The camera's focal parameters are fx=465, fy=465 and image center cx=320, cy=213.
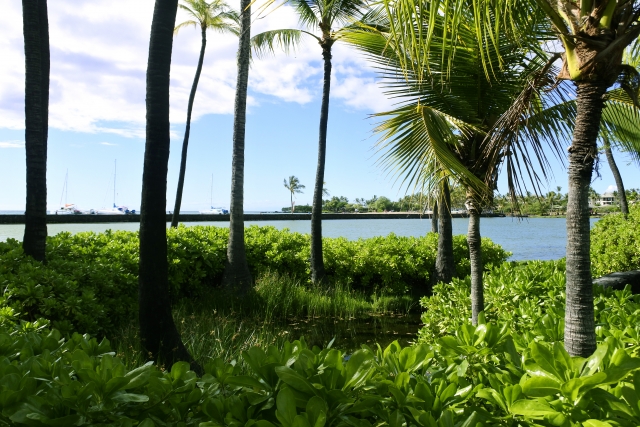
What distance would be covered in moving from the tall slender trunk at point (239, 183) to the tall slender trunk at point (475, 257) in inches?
193

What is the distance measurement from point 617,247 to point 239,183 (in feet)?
26.7

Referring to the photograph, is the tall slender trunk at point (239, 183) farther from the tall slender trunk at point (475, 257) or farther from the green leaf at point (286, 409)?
the green leaf at point (286, 409)

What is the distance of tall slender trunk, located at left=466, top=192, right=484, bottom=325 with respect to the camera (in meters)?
4.98

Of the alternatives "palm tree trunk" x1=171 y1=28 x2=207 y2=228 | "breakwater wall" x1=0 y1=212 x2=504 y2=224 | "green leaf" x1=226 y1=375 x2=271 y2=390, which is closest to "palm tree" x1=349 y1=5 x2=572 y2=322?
"green leaf" x1=226 y1=375 x2=271 y2=390

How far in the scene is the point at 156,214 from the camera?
13.4 feet

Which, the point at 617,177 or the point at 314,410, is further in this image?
the point at 617,177

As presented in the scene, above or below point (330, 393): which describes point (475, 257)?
above

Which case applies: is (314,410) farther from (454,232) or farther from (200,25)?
(454,232)

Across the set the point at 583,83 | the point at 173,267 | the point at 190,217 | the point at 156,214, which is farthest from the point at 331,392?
the point at 190,217

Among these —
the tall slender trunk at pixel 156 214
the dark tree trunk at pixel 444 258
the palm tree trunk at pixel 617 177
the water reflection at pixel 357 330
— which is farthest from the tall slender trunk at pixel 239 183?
the palm tree trunk at pixel 617 177

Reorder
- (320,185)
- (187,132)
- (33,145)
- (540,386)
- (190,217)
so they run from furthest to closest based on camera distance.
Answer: (190,217)
(187,132)
(320,185)
(33,145)
(540,386)

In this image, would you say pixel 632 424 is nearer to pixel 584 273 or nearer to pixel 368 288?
pixel 584 273

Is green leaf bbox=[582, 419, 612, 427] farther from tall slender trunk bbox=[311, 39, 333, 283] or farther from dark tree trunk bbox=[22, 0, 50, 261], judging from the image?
tall slender trunk bbox=[311, 39, 333, 283]

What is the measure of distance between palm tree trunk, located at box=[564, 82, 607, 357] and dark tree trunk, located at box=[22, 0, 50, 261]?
578cm
